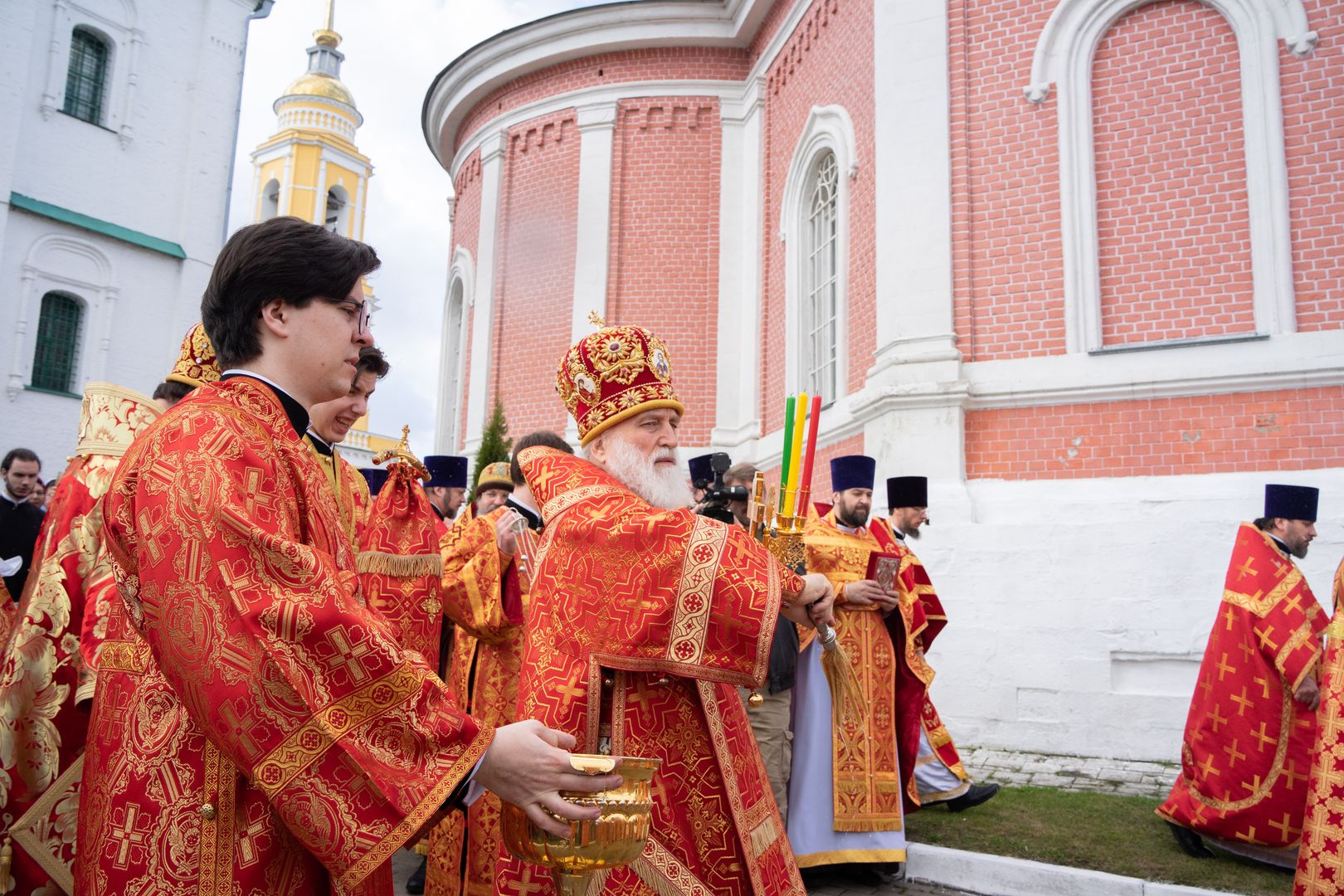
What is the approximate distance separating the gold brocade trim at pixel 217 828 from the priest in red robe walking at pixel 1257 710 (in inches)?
196

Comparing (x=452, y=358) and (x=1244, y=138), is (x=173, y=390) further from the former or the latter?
(x=452, y=358)

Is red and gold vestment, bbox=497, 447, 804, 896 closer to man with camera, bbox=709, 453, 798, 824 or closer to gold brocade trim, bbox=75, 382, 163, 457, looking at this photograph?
gold brocade trim, bbox=75, 382, 163, 457

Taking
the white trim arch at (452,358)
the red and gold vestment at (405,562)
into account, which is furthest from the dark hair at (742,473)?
the white trim arch at (452,358)

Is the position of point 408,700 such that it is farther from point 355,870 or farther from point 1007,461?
point 1007,461

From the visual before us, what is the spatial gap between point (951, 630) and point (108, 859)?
278 inches

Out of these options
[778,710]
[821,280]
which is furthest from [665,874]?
[821,280]

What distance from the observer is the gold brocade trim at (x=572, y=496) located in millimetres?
2570

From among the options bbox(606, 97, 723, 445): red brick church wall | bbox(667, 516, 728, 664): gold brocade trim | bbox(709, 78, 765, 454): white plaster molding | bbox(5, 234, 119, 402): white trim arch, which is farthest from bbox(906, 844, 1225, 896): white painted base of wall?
bbox(5, 234, 119, 402): white trim arch

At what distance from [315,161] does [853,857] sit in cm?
3538

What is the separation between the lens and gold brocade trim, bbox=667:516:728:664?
231cm

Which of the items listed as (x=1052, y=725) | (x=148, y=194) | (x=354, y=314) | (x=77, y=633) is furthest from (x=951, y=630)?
(x=148, y=194)

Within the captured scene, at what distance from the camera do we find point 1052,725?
24.0 ft

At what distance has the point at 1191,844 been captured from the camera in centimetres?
498

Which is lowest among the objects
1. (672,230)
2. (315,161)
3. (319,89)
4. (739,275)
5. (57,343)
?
(57,343)
